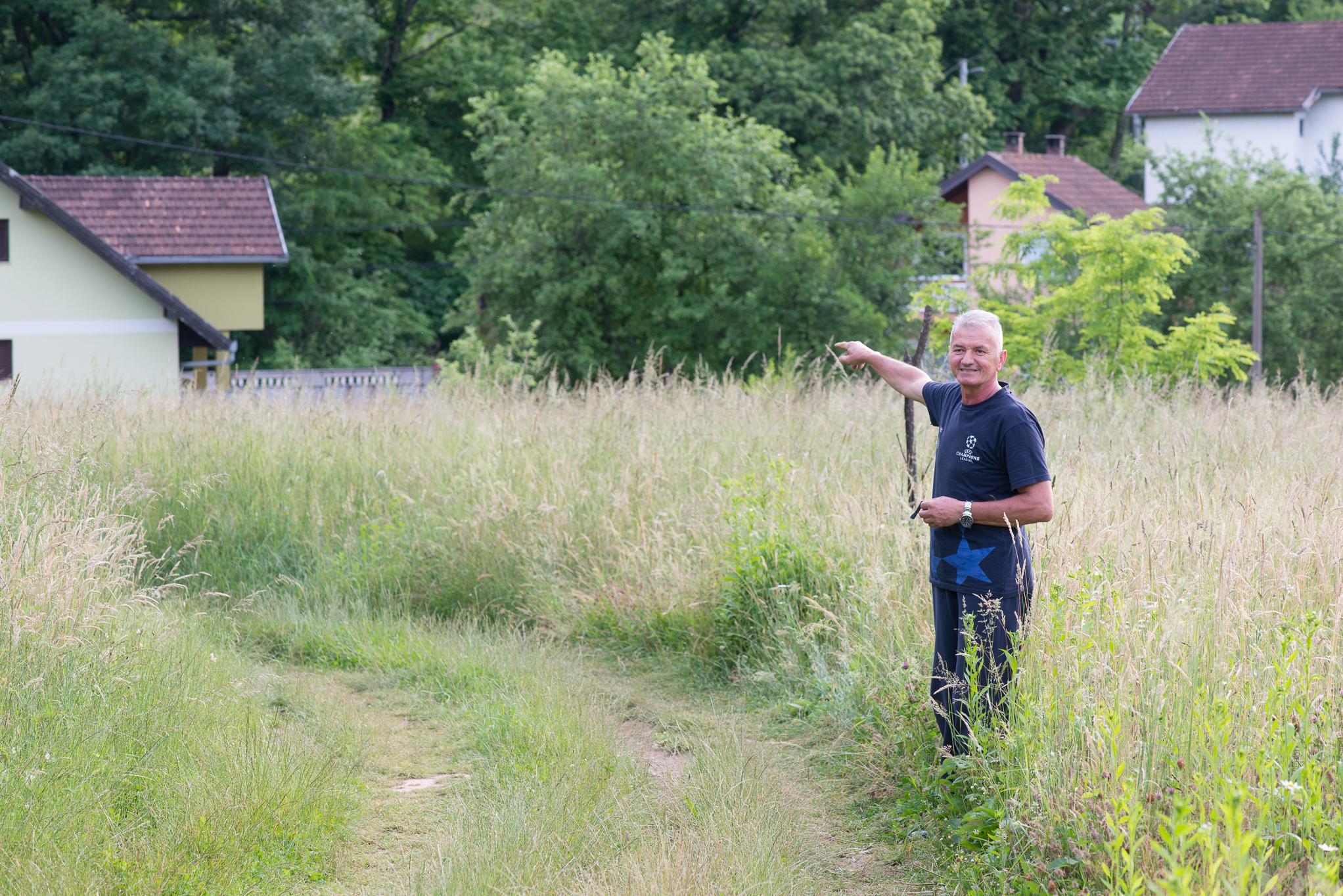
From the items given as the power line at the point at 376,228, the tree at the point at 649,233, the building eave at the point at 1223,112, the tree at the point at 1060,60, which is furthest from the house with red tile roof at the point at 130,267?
the building eave at the point at 1223,112

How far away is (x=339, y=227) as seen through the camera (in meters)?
41.8

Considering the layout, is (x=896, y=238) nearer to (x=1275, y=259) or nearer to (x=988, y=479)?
(x=1275, y=259)

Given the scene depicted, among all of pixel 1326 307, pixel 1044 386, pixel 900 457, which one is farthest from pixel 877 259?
pixel 900 457

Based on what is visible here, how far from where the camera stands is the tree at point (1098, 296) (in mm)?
18266

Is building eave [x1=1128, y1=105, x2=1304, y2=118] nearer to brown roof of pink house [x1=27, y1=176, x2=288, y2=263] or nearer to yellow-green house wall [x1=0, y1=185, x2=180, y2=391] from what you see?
brown roof of pink house [x1=27, y1=176, x2=288, y2=263]

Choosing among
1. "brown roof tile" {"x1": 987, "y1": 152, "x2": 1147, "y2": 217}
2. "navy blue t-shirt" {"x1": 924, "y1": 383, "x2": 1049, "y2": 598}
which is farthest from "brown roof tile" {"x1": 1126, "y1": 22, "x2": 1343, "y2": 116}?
"navy blue t-shirt" {"x1": 924, "y1": 383, "x2": 1049, "y2": 598}

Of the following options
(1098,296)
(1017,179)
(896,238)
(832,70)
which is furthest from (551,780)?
(832,70)

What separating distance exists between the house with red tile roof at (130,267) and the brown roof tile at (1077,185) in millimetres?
21486

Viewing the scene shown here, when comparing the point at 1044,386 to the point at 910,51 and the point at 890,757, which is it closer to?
the point at 890,757

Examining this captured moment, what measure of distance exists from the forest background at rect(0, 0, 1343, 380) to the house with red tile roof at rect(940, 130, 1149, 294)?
4.85ft

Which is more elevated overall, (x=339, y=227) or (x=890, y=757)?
(x=339, y=227)

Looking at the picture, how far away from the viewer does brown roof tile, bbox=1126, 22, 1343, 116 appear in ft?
154

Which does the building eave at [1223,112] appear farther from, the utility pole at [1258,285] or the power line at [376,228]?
the power line at [376,228]

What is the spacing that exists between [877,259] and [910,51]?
38.7 feet
